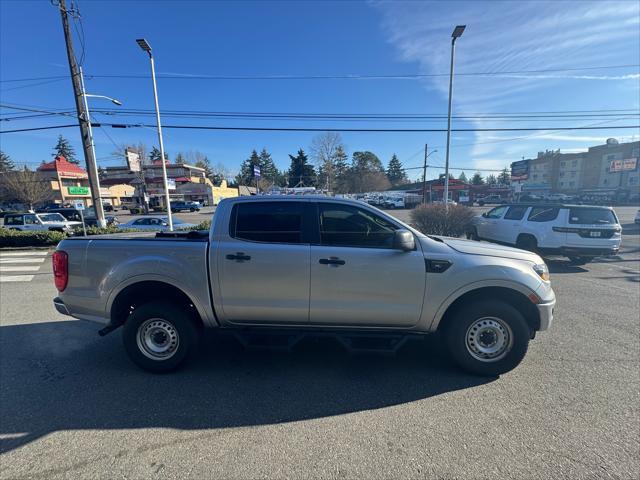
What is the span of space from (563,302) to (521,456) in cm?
454

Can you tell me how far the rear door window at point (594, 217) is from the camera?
313 inches

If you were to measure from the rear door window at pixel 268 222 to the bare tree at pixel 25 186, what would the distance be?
54.0 m

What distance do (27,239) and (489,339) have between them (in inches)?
672

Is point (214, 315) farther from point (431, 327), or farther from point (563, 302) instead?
point (563, 302)

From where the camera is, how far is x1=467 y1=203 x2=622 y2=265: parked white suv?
7.90 metres

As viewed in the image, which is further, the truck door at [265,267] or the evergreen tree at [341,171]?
the evergreen tree at [341,171]

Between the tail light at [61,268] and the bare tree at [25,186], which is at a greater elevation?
the bare tree at [25,186]

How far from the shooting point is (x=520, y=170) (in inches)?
2655

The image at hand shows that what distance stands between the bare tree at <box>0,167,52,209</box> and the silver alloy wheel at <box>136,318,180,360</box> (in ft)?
175

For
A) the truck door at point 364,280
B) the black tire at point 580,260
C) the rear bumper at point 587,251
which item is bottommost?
the black tire at point 580,260

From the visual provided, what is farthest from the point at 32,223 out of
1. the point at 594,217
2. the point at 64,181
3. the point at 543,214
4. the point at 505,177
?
the point at 505,177

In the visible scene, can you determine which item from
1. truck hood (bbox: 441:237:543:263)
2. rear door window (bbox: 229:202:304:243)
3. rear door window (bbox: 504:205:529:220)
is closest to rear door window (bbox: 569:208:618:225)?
rear door window (bbox: 504:205:529:220)

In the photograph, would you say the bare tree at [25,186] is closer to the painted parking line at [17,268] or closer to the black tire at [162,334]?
the painted parking line at [17,268]

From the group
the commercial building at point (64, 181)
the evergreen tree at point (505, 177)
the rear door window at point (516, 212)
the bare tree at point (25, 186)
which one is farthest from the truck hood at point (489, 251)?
the evergreen tree at point (505, 177)
